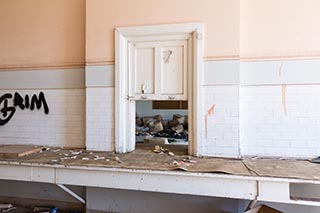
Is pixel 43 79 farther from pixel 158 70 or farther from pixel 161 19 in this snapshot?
pixel 161 19

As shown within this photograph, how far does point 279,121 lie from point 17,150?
2.88 m

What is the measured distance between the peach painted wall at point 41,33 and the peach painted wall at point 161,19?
27 centimetres

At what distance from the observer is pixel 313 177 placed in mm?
1994

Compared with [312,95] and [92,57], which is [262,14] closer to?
[312,95]

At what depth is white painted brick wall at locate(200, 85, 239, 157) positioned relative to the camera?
103 inches

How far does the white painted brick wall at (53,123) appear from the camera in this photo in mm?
3113

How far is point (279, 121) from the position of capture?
2.63m

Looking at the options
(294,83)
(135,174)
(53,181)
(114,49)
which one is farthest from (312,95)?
(53,181)

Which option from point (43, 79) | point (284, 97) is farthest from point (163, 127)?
point (284, 97)

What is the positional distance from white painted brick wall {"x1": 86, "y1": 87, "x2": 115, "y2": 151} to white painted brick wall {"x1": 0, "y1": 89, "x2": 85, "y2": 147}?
0.59ft

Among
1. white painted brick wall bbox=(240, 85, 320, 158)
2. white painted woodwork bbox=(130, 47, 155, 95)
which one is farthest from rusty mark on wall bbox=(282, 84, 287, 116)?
white painted woodwork bbox=(130, 47, 155, 95)

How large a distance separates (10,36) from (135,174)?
2584 millimetres

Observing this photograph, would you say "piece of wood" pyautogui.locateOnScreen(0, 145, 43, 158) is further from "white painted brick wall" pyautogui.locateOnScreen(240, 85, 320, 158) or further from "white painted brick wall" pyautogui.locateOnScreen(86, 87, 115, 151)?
"white painted brick wall" pyautogui.locateOnScreen(240, 85, 320, 158)

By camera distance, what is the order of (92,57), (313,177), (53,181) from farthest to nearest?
(92,57) → (53,181) → (313,177)
